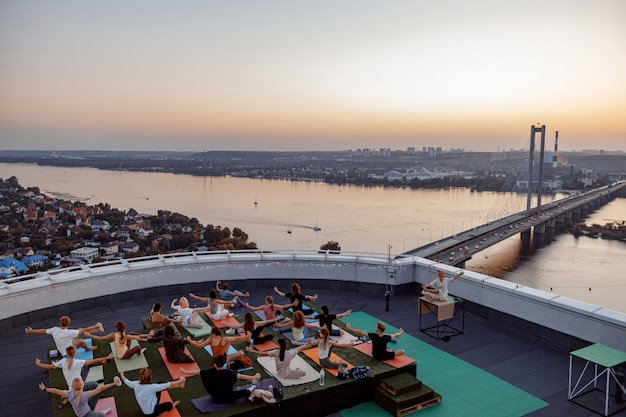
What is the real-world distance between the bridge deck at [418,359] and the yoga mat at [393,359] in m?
0.52

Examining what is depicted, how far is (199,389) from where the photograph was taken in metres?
3.68

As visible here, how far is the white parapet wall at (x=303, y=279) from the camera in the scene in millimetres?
4762

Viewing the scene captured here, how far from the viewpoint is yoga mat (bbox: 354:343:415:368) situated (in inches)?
163

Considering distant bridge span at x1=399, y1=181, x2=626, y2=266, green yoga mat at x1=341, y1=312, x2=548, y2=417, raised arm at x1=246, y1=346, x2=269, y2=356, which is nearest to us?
green yoga mat at x1=341, y1=312, x2=548, y2=417

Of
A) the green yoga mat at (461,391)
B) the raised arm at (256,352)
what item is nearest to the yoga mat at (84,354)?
the raised arm at (256,352)

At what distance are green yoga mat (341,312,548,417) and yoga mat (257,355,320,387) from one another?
0.41 m

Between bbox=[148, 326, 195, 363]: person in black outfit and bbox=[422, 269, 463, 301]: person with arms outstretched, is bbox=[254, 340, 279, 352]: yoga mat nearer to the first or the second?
bbox=[148, 326, 195, 363]: person in black outfit

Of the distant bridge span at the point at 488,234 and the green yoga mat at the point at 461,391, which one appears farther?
the distant bridge span at the point at 488,234

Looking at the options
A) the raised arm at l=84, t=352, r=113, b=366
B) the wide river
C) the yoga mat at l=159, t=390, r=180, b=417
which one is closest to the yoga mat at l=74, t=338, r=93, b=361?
the raised arm at l=84, t=352, r=113, b=366

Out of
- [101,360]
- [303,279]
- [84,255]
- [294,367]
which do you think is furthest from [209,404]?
[84,255]

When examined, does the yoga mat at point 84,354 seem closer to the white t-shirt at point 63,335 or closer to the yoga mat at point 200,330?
the white t-shirt at point 63,335

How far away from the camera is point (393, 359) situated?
4.25 meters

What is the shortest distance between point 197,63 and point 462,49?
64.1ft

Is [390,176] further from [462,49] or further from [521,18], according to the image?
[521,18]
